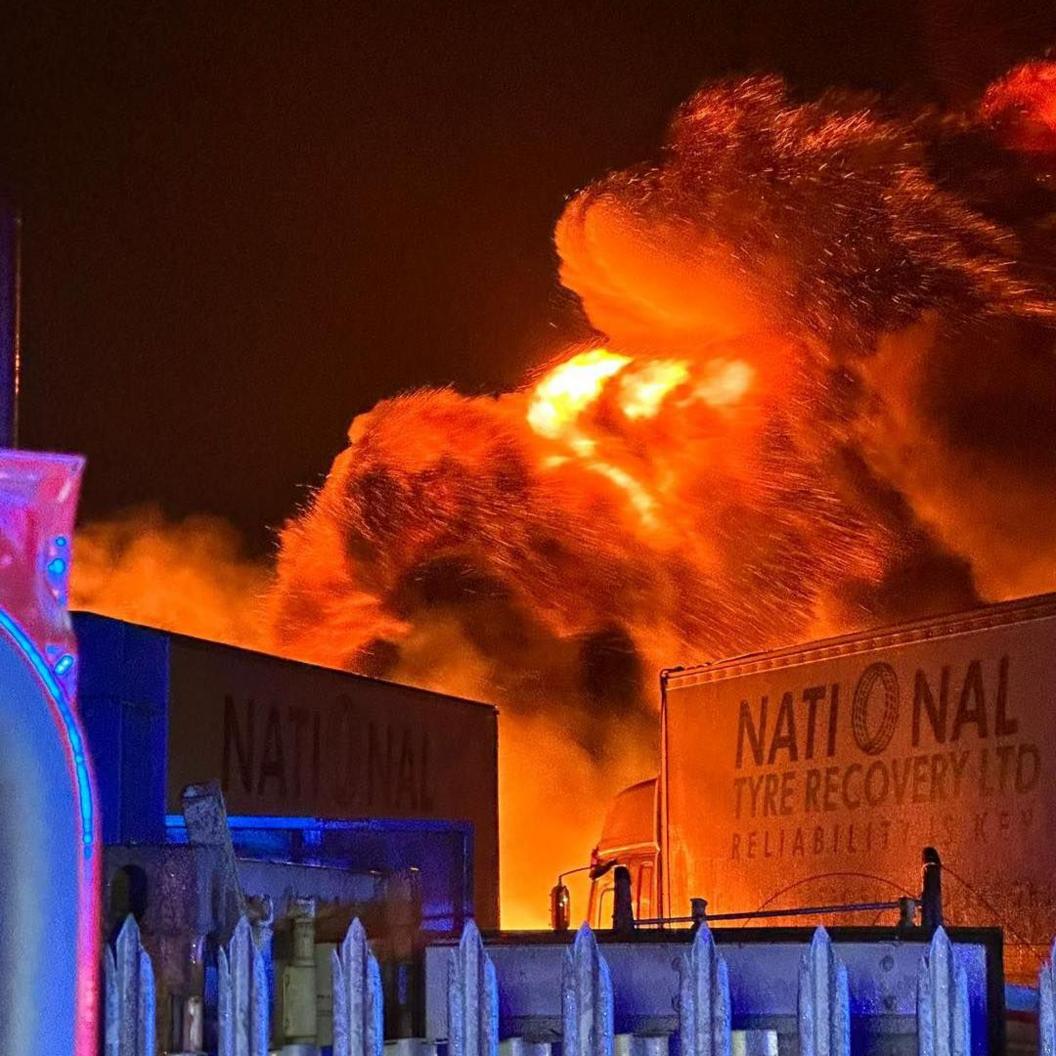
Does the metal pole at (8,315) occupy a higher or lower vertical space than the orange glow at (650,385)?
lower

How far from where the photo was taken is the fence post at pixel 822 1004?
5.98m

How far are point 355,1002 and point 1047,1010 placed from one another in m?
2.24

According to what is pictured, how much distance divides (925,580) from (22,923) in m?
28.9

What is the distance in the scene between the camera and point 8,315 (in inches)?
243

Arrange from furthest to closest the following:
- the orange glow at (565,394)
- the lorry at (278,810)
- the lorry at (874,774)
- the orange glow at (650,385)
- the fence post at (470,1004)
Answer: the orange glow at (565,394) < the orange glow at (650,385) < the lorry at (874,774) < the lorry at (278,810) < the fence post at (470,1004)

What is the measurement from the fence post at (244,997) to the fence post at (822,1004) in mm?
1910

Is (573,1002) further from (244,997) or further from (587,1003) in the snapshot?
(244,997)

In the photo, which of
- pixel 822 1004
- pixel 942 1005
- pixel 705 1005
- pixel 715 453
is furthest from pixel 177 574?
pixel 942 1005

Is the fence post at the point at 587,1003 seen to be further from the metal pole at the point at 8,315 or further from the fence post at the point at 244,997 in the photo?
the metal pole at the point at 8,315

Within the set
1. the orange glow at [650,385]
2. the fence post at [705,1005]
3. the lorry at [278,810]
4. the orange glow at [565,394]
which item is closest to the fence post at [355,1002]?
the lorry at [278,810]

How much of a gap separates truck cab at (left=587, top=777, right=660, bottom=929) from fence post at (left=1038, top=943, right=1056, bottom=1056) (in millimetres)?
12505

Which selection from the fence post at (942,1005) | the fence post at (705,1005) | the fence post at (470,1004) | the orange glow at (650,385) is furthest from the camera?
the orange glow at (650,385)

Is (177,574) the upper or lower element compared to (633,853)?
upper

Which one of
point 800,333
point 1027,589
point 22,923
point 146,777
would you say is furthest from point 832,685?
point 800,333
